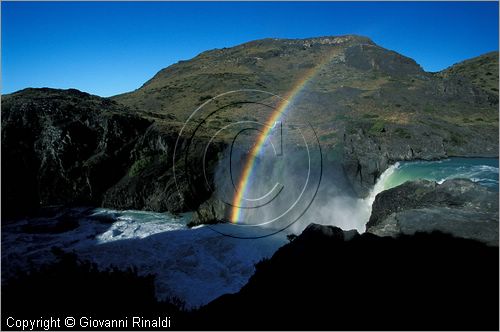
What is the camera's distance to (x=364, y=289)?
8.46 m

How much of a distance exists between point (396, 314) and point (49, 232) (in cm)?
2074

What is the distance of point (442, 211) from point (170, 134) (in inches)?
918

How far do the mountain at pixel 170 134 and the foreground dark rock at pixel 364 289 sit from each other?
632 inches

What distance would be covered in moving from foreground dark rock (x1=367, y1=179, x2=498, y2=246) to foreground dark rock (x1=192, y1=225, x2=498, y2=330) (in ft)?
4.08

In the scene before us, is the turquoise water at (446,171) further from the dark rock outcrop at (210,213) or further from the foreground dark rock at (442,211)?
the dark rock outcrop at (210,213)

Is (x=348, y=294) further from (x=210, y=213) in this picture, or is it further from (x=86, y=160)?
(x=86, y=160)

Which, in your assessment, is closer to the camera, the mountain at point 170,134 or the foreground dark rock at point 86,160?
the foreground dark rock at point 86,160

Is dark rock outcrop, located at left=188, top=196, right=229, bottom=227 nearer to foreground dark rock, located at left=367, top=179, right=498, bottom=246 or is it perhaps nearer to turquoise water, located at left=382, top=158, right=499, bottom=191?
foreground dark rock, located at left=367, top=179, right=498, bottom=246

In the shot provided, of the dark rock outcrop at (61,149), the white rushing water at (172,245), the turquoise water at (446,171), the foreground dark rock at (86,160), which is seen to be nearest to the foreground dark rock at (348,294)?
the white rushing water at (172,245)

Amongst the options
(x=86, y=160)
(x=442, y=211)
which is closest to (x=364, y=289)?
(x=442, y=211)

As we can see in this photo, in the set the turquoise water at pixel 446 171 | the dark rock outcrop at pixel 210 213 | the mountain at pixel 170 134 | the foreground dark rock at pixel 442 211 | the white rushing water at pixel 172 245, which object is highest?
the mountain at pixel 170 134

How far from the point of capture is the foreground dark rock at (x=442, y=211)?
11.9m

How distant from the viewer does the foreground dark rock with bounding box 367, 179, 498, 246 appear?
11.9m

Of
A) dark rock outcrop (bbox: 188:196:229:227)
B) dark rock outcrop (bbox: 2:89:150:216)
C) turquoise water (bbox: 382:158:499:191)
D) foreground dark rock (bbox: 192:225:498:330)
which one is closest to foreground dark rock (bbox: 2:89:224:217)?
dark rock outcrop (bbox: 2:89:150:216)
